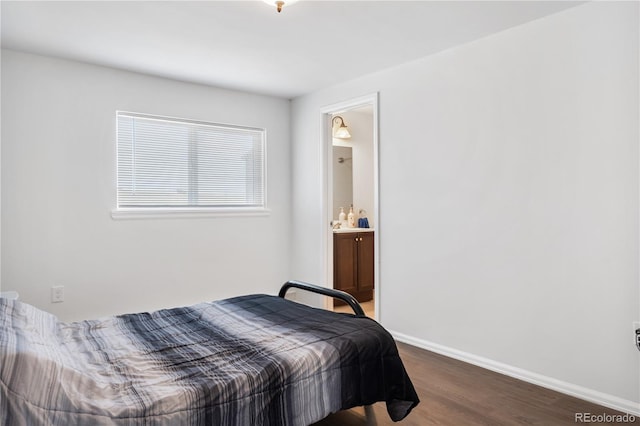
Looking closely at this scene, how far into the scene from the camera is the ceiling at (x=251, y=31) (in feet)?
8.29

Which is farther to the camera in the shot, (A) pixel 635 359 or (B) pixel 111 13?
(B) pixel 111 13

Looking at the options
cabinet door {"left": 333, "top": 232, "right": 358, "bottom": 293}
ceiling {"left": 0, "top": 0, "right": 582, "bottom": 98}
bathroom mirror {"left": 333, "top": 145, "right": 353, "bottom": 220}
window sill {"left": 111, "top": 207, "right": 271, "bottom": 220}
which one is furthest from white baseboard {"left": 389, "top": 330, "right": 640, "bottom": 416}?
bathroom mirror {"left": 333, "top": 145, "right": 353, "bottom": 220}

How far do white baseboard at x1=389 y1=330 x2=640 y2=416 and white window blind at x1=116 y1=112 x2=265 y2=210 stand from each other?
227 cm

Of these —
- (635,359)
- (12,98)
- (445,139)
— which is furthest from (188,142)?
(635,359)

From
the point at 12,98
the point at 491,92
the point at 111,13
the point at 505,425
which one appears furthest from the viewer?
the point at 12,98

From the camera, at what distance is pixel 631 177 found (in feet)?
7.64

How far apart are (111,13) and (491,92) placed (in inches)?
97.6

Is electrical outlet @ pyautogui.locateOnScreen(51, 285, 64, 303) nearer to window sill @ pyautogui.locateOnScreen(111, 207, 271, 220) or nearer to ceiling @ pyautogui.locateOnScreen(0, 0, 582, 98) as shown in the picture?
window sill @ pyautogui.locateOnScreen(111, 207, 271, 220)

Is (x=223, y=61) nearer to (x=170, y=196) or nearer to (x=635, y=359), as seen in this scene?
(x=170, y=196)

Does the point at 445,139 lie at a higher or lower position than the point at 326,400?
higher

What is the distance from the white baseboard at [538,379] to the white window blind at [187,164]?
7.43ft

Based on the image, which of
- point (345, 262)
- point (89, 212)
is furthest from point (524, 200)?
point (89, 212)

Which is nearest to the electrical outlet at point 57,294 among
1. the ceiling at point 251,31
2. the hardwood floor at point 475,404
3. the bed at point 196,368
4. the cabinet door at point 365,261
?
the bed at point 196,368

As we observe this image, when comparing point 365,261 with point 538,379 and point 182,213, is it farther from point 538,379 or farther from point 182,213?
point 538,379
